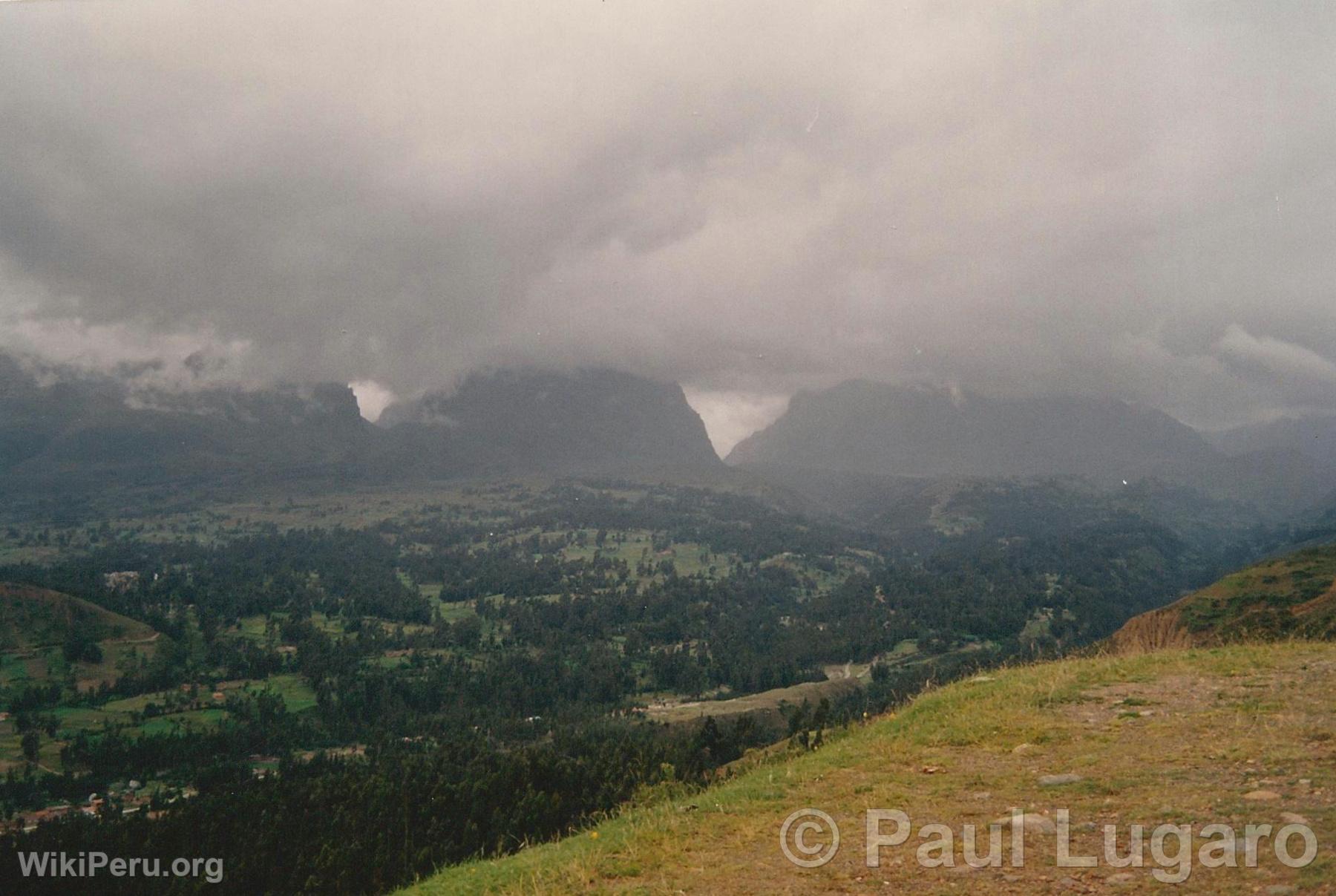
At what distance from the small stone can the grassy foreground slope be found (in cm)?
4

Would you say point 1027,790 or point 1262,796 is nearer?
point 1262,796

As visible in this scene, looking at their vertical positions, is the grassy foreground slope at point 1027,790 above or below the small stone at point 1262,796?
below

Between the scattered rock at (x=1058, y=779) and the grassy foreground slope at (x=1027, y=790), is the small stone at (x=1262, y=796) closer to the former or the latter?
the grassy foreground slope at (x=1027, y=790)

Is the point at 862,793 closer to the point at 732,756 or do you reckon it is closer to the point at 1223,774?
the point at 1223,774

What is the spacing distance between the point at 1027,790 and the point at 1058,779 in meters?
0.57

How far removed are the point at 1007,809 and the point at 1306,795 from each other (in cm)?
379

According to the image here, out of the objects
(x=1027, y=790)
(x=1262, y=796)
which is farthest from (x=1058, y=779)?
(x=1262, y=796)

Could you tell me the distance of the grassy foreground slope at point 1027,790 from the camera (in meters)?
9.49

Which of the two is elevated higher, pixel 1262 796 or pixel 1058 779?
pixel 1262 796

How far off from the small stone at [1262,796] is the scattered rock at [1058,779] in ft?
7.50

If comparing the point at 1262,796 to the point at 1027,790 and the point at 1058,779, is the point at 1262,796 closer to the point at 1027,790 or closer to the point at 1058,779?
the point at 1058,779

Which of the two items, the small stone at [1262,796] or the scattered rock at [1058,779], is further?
the scattered rock at [1058,779]

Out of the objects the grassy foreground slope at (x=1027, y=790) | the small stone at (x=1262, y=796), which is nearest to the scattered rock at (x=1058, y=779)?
the grassy foreground slope at (x=1027, y=790)

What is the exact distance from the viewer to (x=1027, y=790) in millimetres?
12055
